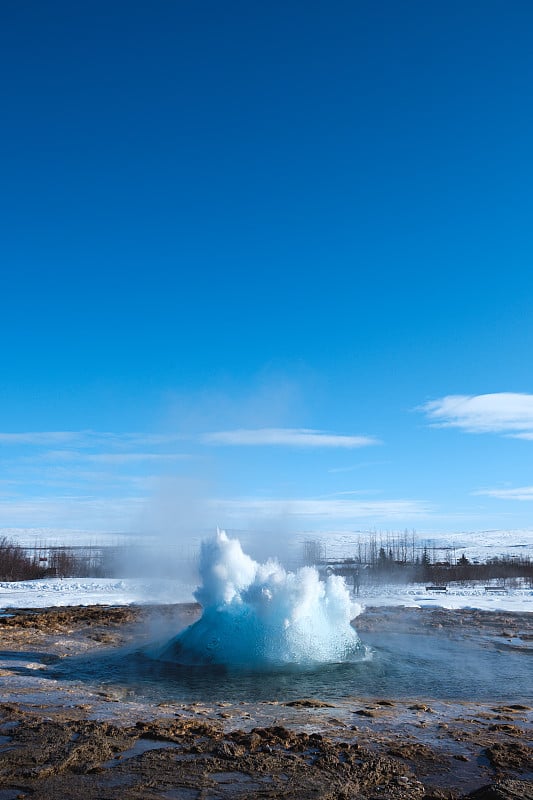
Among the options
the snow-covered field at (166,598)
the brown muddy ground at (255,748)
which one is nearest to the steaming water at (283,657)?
the brown muddy ground at (255,748)

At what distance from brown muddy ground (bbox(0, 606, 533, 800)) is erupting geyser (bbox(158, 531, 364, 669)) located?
399 centimetres

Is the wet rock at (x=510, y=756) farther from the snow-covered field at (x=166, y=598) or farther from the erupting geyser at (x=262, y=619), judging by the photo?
the snow-covered field at (x=166, y=598)

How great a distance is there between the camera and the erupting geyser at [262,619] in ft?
48.6

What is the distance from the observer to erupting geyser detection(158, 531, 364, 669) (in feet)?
48.6

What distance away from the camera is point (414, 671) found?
537 inches

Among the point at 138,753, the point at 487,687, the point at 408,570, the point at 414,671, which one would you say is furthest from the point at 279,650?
the point at 408,570

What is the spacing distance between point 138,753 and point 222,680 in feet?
19.1

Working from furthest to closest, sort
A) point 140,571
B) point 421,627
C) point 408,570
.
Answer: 1. point 408,570
2. point 140,571
3. point 421,627

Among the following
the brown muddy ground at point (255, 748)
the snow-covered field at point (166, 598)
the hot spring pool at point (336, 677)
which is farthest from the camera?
the snow-covered field at point (166, 598)

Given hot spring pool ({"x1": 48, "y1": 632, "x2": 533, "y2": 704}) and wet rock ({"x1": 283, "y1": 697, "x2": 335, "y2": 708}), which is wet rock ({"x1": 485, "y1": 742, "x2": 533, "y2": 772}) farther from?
hot spring pool ({"x1": 48, "y1": 632, "x2": 533, "y2": 704})

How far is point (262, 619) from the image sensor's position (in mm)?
15492

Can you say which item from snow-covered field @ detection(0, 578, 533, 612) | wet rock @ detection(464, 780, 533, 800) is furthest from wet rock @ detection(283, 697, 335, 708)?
snow-covered field @ detection(0, 578, 533, 612)

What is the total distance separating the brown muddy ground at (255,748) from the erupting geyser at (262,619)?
3992mm

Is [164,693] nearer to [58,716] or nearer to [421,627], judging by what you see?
[58,716]
